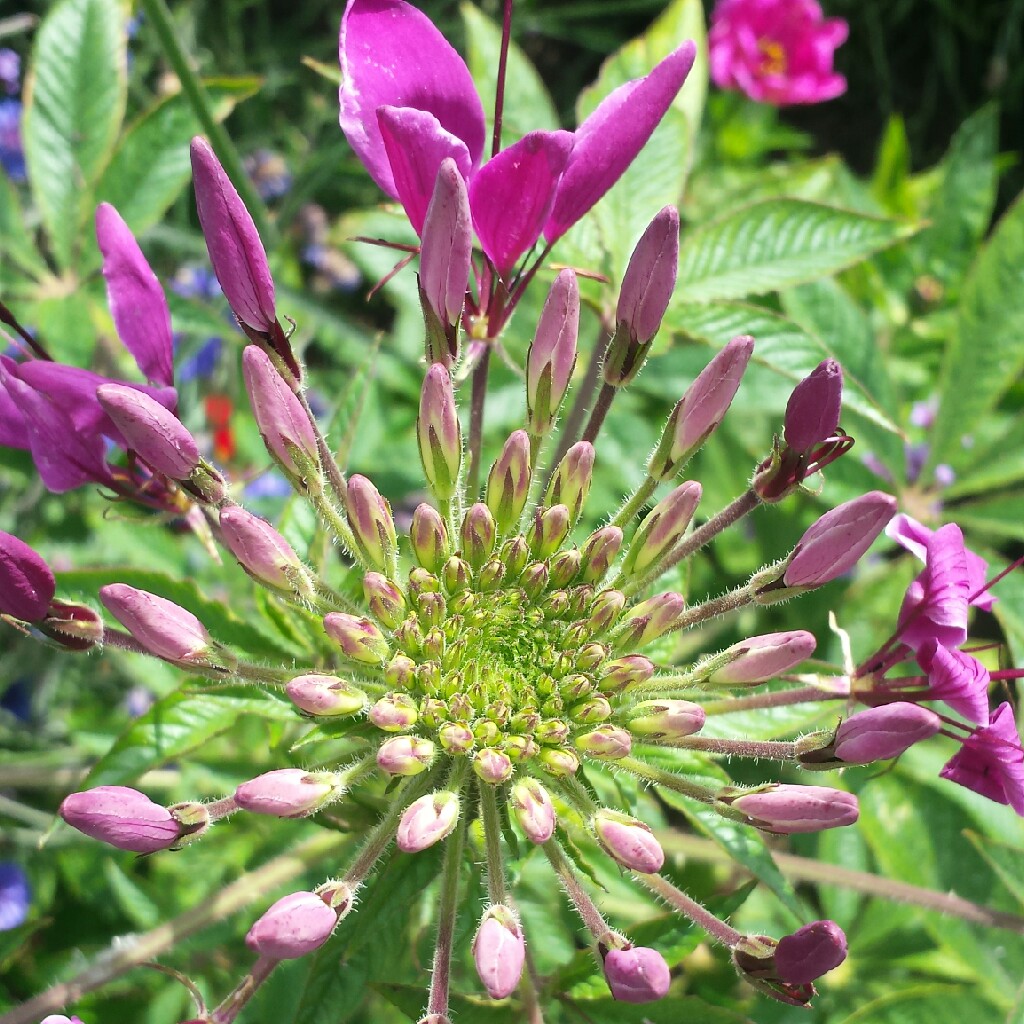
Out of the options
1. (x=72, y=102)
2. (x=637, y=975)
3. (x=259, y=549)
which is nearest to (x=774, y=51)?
(x=72, y=102)

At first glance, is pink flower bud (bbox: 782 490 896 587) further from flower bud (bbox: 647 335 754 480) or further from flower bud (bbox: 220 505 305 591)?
flower bud (bbox: 220 505 305 591)

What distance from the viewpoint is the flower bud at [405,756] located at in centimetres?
159

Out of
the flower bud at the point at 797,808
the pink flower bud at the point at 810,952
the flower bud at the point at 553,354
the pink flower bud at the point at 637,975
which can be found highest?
the flower bud at the point at 553,354

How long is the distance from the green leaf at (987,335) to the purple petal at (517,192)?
1493 mm

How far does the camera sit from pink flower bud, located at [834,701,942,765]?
1.49 m

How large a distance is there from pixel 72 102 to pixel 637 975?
8.22 feet

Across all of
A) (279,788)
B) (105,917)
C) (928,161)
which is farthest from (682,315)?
(928,161)

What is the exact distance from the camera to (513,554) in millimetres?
1877

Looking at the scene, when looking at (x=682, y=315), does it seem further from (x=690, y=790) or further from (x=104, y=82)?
(x=104, y=82)

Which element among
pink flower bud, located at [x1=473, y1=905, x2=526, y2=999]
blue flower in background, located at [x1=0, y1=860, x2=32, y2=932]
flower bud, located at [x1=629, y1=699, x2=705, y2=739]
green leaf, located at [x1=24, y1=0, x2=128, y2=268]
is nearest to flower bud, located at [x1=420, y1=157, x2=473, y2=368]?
flower bud, located at [x1=629, y1=699, x2=705, y2=739]

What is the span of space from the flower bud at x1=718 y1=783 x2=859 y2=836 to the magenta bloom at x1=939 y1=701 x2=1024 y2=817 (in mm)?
A: 259

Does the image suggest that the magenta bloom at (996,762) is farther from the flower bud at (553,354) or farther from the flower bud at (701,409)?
the flower bud at (553,354)

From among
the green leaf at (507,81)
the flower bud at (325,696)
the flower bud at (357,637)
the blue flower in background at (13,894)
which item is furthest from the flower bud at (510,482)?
the blue flower in background at (13,894)

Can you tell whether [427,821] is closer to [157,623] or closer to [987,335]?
[157,623]
